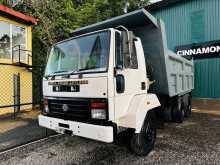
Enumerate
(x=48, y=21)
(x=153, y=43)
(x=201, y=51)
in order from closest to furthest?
(x=153, y=43)
(x=201, y=51)
(x=48, y=21)

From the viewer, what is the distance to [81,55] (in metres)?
4.54

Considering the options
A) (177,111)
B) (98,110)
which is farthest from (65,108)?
(177,111)

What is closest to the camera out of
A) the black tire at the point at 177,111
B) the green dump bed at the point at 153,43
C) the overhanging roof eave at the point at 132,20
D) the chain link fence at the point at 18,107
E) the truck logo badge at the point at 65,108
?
the truck logo badge at the point at 65,108

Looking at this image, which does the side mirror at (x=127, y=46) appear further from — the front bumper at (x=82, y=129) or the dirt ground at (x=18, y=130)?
the dirt ground at (x=18, y=130)

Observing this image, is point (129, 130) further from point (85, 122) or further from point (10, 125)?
point (10, 125)

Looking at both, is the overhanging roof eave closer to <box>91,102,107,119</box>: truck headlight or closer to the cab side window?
the cab side window

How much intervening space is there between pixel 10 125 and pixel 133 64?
552 centimetres

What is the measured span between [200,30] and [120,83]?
8837mm

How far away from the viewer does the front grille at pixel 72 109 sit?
167 inches

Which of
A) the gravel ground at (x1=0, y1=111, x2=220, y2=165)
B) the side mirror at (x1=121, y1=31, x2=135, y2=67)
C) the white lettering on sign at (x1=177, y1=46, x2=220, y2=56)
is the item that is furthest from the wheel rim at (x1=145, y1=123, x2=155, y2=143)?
the white lettering on sign at (x1=177, y1=46, x2=220, y2=56)

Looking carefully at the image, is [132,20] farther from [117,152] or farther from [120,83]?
[117,152]

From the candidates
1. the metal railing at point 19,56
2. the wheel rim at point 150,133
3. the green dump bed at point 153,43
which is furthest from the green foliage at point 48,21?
the wheel rim at point 150,133

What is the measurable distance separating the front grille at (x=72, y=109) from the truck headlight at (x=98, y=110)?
0.33 ft

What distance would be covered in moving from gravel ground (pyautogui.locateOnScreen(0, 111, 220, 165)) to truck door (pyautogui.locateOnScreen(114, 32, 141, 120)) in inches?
44.8
